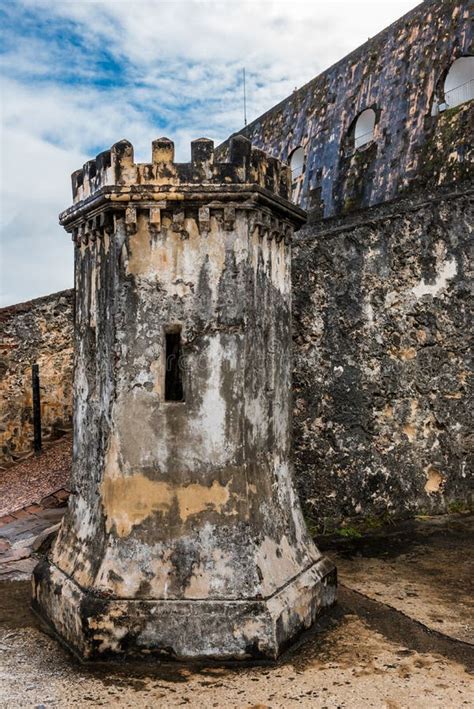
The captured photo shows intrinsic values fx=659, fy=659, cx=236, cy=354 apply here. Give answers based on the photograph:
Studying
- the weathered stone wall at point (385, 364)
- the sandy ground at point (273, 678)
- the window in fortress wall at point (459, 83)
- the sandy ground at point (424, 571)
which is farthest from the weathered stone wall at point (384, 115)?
the sandy ground at point (273, 678)

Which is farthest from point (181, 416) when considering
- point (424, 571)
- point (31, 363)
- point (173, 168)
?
point (31, 363)

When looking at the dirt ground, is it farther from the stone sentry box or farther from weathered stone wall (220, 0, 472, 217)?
weathered stone wall (220, 0, 472, 217)

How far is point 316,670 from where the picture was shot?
3555 millimetres

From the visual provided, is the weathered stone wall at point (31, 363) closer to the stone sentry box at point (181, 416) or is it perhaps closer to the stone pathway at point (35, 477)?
the stone pathway at point (35, 477)

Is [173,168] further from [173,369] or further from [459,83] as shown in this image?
[459,83]

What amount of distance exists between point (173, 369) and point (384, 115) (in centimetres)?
994

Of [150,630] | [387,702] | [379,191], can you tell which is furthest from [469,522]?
[379,191]

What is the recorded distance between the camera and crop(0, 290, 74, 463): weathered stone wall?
885cm

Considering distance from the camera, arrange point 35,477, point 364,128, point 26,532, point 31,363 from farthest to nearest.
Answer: point 364,128
point 31,363
point 35,477
point 26,532

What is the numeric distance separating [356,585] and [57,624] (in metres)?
2.12

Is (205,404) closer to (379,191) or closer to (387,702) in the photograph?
(387,702)

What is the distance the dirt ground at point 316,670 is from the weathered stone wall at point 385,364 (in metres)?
1.57

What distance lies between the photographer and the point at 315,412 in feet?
20.0

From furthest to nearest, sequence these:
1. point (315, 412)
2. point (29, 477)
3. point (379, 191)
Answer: point (379, 191) < point (29, 477) < point (315, 412)
